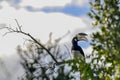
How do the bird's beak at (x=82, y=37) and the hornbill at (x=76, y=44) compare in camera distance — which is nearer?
the bird's beak at (x=82, y=37)

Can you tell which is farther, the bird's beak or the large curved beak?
the large curved beak

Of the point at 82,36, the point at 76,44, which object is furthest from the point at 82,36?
the point at 76,44

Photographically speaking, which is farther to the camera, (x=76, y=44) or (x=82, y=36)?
(x=76, y=44)

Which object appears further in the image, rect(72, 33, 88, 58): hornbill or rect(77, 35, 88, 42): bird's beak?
rect(72, 33, 88, 58): hornbill

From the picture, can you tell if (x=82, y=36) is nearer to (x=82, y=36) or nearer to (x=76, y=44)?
(x=82, y=36)

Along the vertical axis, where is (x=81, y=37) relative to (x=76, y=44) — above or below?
above

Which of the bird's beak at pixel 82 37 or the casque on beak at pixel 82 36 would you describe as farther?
the casque on beak at pixel 82 36

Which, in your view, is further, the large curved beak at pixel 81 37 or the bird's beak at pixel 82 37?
the large curved beak at pixel 81 37

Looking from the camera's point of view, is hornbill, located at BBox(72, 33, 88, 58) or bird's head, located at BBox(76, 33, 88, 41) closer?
bird's head, located at BBox(76, 33, 88, 41)

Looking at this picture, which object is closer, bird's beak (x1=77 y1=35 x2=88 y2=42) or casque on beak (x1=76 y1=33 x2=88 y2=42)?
bird's beak (x1=77 y1=35 x2=88 y2=42)

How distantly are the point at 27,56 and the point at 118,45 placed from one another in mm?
17135

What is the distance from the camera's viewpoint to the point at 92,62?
46.9 ft

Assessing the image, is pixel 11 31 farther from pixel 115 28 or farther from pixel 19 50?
pixel 19 50

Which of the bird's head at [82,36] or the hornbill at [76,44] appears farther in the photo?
the hornbill at [76,44]
